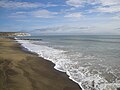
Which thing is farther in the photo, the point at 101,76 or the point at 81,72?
the point at 81,72

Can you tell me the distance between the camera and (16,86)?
378 inches

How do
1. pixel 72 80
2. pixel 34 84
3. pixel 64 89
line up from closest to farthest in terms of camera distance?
pixel 64 89
pixel 34 84
pixel 72 80

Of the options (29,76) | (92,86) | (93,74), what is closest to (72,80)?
(92,86)

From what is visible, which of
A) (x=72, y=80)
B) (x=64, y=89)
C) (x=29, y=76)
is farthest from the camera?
(x=29, y=76)

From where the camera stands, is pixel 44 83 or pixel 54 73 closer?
pixel 44 83

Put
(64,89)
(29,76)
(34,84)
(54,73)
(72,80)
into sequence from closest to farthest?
1. (64,89)
2. (34,84)
3. (72,80)
4. (29,76)
5. (54,73)

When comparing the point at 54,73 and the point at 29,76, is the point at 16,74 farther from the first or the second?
the point at 54,73

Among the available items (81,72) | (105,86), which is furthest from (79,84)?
(81,72)

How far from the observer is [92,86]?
9820 millimetres

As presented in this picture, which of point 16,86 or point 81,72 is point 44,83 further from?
point 81,72

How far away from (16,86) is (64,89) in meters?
2.79

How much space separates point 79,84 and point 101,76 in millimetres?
2724

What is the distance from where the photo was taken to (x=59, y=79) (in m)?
11.2

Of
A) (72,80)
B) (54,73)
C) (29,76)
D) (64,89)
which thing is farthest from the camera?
(54,73)
